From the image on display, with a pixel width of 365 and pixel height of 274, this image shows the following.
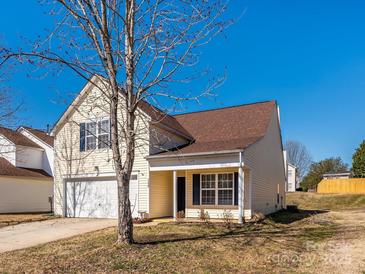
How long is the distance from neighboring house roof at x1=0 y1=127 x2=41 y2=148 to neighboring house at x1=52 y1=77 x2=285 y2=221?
25.5ft

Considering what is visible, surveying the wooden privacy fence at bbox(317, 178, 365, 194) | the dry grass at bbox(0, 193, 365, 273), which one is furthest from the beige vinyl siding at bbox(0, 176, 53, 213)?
the wooden privacy fence at bbox(317, 178, 365, 194)

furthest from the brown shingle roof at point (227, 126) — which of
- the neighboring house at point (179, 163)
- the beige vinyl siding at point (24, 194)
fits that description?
the beige vinyl siding at point (24, 194)

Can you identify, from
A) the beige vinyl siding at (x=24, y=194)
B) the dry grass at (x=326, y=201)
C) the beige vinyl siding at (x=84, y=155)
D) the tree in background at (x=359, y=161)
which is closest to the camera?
the beige vinyl siding at (x=84, y=155)

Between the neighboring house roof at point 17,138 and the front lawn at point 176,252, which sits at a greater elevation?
the neighboring house roof at point 17,138

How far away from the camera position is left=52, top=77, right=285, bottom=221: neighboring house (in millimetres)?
16219

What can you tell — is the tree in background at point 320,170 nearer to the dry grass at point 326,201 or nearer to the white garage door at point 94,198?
the dry grass at point 326,201

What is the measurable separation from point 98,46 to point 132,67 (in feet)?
3.87

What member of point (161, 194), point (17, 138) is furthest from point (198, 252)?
point (17, 138)

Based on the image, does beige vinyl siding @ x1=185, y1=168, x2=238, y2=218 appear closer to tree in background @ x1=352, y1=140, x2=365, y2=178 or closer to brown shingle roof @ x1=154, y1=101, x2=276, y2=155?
brown shingle roof @ x1=154, y1=101, x2=276, y2=155

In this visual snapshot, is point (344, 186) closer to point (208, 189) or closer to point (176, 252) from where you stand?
point (208, 189)

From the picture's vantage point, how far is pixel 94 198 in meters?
19.5

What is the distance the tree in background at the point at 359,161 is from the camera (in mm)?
42812

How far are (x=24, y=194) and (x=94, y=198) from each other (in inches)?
368

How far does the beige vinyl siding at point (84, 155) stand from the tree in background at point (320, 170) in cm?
4561
